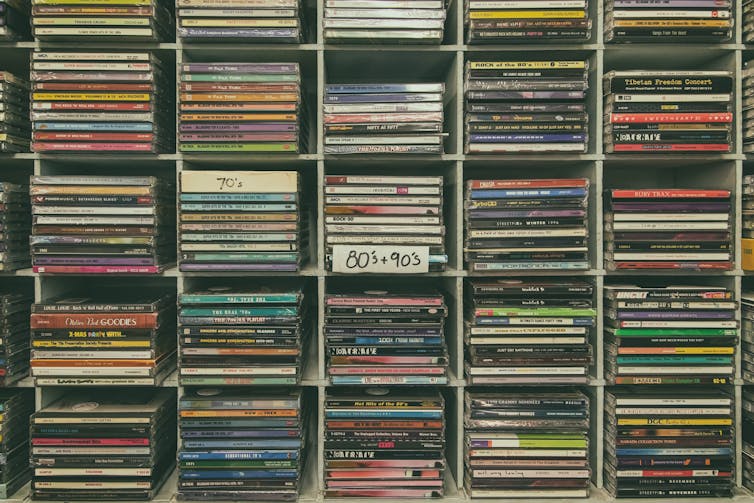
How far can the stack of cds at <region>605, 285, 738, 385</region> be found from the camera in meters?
2.07

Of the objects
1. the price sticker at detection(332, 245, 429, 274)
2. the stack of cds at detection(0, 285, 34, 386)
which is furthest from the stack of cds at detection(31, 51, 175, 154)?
the price sticker at detection(332, 245, 429, 274)

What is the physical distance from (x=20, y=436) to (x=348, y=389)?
1.47 meters

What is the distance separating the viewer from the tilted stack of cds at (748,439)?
213 centimetres

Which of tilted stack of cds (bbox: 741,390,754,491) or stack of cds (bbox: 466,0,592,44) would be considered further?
tilted stack of cds (bbox: 741,390,754,491)

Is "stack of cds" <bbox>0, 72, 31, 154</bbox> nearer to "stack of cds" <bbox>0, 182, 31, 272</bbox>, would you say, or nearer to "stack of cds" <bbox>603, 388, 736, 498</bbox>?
"stack of cds" <bbox>0, 182, 31, 272</bbox>

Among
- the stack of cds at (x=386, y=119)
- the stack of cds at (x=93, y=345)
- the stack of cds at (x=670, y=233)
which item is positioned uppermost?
the stack of cds at (x=386, y=119)

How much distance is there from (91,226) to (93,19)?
0.86m

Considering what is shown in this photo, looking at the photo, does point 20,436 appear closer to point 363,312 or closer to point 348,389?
point 348,389

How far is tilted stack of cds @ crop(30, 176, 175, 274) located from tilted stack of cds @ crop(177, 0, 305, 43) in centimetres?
68

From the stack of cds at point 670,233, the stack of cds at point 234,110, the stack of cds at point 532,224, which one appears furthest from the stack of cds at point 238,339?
the stack of cds at point 670,233

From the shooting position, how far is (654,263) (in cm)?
208

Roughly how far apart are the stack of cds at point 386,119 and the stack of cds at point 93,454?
4.73 ft

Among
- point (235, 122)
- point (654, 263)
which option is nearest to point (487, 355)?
point (654, 263)

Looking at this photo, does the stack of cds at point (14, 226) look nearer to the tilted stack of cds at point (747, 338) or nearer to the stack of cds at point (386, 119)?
the stack of cds at point (386, 119)
